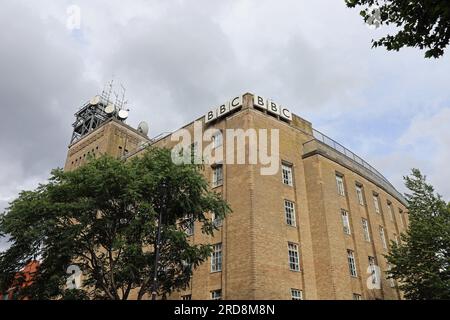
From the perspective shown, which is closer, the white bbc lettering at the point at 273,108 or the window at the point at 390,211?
the white bbc lettering at the point at 273,108

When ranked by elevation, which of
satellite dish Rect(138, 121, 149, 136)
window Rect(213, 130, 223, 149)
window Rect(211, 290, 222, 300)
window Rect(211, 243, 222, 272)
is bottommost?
window Rect(211, 290, 222, 300)

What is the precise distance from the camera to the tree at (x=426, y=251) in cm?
2289

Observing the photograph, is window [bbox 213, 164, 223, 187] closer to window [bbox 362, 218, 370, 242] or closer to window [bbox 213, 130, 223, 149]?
window [bbox 213, 130, 223, 149]

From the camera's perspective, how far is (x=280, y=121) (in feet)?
105

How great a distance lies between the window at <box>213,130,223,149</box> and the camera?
101 ft

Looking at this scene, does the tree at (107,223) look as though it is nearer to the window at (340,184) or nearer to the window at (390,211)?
the window at (340,184)

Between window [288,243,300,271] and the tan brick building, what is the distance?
0.23 feet

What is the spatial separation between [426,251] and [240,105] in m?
16.7

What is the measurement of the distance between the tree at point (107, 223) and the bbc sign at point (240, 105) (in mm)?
11550

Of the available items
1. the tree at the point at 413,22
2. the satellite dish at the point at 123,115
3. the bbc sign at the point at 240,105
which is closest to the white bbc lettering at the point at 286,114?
the bbc sign at the point at 240,105

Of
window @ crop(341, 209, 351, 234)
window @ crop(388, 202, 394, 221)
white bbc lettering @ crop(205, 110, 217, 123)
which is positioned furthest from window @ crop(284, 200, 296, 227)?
window @ crop(388, 202, 394, 221)

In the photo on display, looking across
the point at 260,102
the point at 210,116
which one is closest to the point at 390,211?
the point at 260,102
